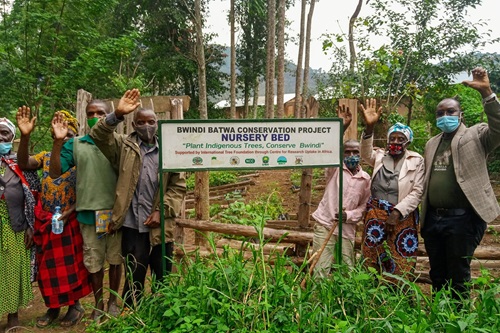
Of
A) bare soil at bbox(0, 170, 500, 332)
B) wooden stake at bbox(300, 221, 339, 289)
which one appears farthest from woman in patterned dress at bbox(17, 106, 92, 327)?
wooden stake at bbox(300, 221, 339, 289)

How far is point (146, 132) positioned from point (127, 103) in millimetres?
359

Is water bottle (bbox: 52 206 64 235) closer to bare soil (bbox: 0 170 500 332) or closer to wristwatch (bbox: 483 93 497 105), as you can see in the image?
bare soil (bbox: 0 170 500 332)

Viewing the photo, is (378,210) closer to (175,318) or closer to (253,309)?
(253,309)

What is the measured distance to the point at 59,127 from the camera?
3.40 m

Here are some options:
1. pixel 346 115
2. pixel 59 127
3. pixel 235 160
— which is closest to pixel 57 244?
pixel 59 127

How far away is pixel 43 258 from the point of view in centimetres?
362

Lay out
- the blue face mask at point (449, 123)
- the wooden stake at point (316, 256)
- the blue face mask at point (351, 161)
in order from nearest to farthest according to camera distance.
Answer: the wooden stake at point (316, 256), the blue face mask at point (449, 123), the blue face mask at point (351, 161)

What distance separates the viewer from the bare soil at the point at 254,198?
3740mm

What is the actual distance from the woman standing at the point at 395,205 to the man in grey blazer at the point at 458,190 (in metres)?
0.13

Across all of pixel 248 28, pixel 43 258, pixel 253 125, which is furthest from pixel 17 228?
pixel 248 28

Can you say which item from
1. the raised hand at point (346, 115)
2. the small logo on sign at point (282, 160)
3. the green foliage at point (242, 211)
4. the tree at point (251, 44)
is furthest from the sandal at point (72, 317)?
the tree at point (251, 44)

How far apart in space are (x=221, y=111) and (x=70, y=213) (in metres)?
22.2

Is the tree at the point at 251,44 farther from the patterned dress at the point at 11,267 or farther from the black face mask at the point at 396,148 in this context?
the patterned dress at the point at 11,267

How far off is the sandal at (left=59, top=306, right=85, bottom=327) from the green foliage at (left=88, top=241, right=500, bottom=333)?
1041mm
